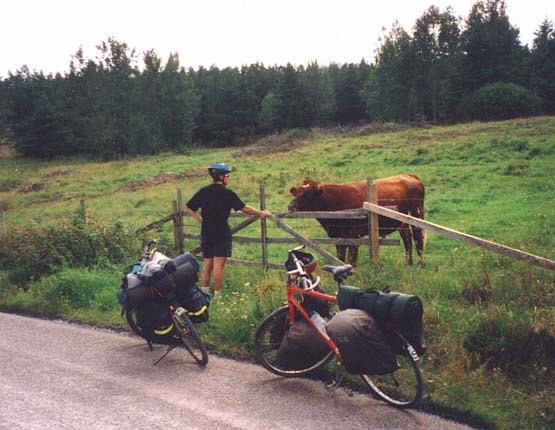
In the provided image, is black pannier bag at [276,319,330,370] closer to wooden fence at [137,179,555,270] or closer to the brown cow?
wooden fence at [137,179,555,270]

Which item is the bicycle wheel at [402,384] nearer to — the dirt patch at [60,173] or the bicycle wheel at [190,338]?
the bicycle wheel at [190,338]

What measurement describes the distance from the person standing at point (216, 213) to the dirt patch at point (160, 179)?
22.1 m

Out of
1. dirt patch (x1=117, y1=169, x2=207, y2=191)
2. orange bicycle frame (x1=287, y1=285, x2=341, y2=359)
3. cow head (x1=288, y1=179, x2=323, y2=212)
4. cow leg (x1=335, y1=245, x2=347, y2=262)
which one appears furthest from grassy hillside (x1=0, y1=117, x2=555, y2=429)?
dirt patch (x1=117, y1=169, x2=207, y2=191)

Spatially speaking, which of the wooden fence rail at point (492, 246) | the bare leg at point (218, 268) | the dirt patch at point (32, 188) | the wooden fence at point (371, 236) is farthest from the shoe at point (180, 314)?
the dirt patch at point (32, 188)

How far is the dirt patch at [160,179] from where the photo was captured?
30562 mm

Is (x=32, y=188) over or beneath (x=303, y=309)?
beneath

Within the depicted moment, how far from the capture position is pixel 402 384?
5.32 metres

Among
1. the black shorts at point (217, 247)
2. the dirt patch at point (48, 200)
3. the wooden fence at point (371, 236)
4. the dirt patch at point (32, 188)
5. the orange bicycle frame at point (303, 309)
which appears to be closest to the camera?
the orange bicycle frame at point (303, 309)

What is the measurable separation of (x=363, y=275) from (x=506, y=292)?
1860 millimetres

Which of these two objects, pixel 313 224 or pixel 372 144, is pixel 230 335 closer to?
pixel 313 224

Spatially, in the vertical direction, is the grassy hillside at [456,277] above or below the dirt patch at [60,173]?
above

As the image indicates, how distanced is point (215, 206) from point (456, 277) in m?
3.51

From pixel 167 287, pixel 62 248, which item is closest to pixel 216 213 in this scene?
pixel 167 287

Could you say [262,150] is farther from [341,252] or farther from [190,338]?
[190,338]
